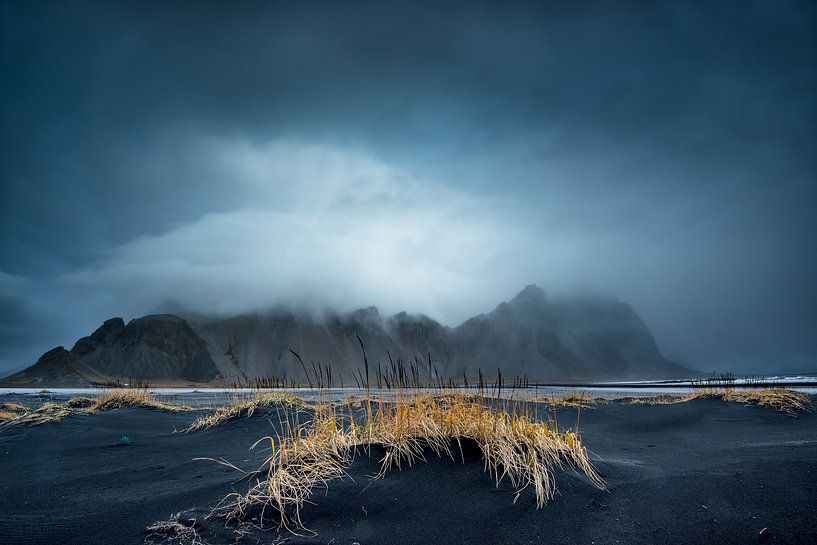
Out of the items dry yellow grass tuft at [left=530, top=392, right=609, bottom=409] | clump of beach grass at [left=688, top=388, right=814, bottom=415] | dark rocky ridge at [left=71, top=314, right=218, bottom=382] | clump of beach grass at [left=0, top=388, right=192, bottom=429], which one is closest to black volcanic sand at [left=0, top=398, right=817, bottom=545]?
clump of beach grass at [left=0, top=388, right=192, bottom=429]

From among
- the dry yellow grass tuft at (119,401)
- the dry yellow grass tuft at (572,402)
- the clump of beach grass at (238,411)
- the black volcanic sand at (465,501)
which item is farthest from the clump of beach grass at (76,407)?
the dry yellow grass tuft at (572,402)

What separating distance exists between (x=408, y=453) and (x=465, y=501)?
842mm

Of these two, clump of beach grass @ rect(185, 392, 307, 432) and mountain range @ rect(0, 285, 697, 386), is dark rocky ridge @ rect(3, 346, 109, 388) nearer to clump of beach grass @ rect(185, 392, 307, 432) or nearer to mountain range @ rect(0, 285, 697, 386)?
mountain range @ rect(0, 285, 697, 386)

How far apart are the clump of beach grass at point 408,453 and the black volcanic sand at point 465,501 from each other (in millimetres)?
128

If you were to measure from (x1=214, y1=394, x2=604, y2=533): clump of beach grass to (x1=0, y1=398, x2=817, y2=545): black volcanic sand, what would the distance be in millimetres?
128

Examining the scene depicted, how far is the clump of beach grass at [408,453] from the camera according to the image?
3363mm

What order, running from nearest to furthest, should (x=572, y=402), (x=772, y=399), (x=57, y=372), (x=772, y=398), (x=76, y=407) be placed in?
(x=772, y=399)
(x=772, y=398)
(x=76, y=407)
(x=572, y=402)
(x=57, y=372)

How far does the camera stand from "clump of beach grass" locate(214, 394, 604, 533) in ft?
11.0

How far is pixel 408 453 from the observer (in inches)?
160

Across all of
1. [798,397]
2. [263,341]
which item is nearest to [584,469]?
[798,397]

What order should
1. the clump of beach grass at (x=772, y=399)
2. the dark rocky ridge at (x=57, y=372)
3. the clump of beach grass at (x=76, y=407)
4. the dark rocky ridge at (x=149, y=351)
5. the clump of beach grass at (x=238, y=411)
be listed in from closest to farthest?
the clump of beach grass at (x=76, y=407)
the clump of beach grass at (x=772, y=399)
the clump of beach grass at (x=238, y=411)
the dark rocky ridge at (x=57, y=372)
the dark rocky ridge at (x=149, y=351)

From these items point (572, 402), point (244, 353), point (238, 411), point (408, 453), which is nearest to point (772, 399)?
point (572, 402)

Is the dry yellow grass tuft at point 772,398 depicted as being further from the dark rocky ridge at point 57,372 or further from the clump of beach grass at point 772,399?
the dark rocky ridge at point 57,372

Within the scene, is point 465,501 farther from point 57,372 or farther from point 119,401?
point 57,372
